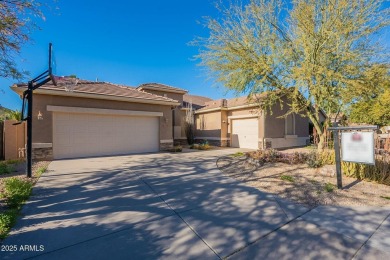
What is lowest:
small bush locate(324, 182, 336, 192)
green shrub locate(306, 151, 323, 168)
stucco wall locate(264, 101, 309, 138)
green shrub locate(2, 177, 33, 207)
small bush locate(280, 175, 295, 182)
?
small bush locate(324, 182, 336, 192)

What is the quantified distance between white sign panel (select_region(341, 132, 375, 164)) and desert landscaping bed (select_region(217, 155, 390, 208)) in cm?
88

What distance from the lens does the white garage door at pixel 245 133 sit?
52.1 feet

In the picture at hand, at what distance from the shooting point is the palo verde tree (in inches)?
310

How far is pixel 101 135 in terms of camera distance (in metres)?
11.7

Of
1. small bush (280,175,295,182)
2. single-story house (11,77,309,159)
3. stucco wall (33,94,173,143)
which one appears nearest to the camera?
small bush (280,175,295,182)

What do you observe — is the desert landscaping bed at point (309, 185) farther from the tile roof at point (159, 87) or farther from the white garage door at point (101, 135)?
the tile roof at point (159, 87)

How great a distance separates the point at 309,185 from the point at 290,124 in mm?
12633

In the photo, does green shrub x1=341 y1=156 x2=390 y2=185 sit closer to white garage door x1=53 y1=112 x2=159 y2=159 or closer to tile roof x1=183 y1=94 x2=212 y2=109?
white garage door x1=53 y1=112 x2=159 y2=159

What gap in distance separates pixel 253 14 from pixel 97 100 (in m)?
9.44

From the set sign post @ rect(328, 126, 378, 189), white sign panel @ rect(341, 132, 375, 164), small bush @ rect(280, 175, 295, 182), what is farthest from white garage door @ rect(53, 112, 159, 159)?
white sign panel @ rect(341, 132, 375, 164)

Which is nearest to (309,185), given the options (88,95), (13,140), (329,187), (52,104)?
(329,187)

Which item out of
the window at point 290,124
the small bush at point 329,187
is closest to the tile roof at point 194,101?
the window at point 290,124

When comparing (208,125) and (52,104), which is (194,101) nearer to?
(208,125)

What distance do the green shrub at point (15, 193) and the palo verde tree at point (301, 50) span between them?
9.16 meters
